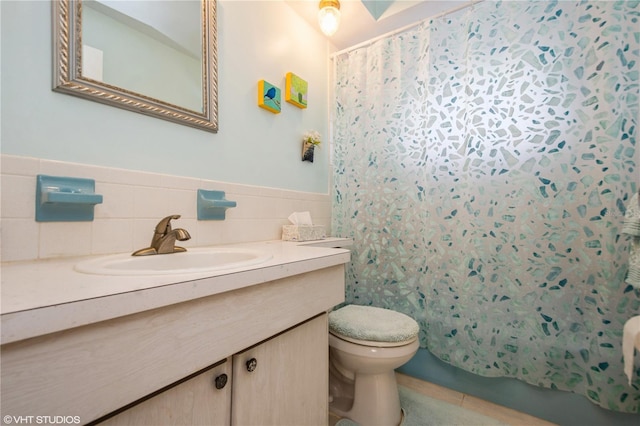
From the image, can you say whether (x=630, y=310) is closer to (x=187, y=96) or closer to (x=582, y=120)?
(x=582, y=120)

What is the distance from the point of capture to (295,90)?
1573 mm

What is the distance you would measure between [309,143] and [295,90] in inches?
12.2

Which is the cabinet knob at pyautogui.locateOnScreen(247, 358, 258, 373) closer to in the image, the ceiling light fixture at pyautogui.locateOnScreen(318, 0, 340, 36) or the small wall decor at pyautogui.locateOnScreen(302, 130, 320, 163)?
the small wall decor at pyautogui.locateOnScreen(302, 130, 320, 163)

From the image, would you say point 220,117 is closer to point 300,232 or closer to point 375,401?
point 300,232

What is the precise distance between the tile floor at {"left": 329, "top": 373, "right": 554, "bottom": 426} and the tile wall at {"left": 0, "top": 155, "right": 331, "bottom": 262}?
3.43 ft

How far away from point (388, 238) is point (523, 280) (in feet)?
2.14

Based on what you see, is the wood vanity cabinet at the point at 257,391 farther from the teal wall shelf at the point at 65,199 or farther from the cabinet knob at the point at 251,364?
the teal wall shelf at the point at 65,199

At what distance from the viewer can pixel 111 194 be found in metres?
0.88

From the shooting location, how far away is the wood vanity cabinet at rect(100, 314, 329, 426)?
21.7 inches

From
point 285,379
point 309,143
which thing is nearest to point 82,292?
point 285,379

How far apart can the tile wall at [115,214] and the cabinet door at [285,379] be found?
1.80 ft

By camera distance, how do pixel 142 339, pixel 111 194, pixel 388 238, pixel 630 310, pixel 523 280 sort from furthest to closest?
1. pixel 388 238
2. pixel 523 280
3. pixel 630 310
4. pixel 111 194
5. pixel 142 339

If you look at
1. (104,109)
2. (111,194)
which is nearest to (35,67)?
(104,109)

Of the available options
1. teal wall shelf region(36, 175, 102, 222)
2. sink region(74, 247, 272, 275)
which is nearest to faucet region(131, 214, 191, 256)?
sink region(74, 247, 272, 275)
